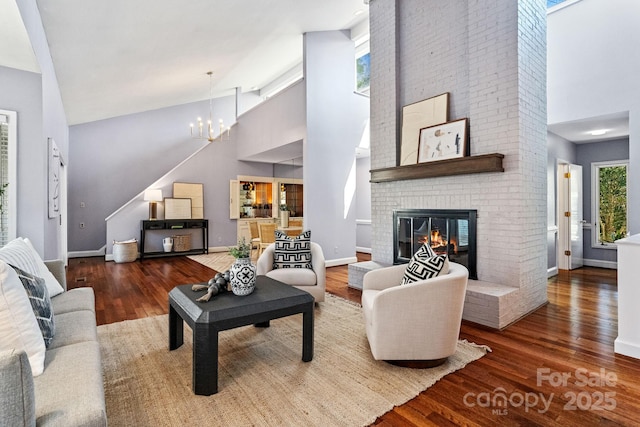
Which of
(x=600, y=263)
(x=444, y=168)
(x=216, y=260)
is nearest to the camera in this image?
(x=444, y=168)

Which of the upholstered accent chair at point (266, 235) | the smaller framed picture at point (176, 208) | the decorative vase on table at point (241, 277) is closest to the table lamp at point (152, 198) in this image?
the smaller framed picture at point (176, 208)

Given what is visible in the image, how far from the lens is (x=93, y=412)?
1.16 m

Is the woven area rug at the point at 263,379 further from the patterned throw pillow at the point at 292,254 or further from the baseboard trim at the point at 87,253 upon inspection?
the baseboard trim at the point at 87,253

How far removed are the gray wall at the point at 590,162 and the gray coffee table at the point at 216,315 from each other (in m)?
6.24

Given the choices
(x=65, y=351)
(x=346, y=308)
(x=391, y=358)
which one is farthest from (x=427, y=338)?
(x=65, y=351)

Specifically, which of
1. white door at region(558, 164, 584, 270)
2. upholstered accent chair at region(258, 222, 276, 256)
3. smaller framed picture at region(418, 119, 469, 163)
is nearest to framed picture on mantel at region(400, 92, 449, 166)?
smaller framed picture at region(418, 119, 469, 163)

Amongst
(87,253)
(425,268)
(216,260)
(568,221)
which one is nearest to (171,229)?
(216,260)

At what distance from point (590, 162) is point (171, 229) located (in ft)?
28.9

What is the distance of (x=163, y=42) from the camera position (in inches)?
171

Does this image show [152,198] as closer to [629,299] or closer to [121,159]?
[121,159]

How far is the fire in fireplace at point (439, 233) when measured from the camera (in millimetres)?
3723

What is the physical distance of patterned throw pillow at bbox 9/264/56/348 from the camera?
1648 mm

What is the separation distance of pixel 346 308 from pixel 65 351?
2590mm

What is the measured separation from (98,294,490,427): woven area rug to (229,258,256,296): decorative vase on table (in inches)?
8.3
